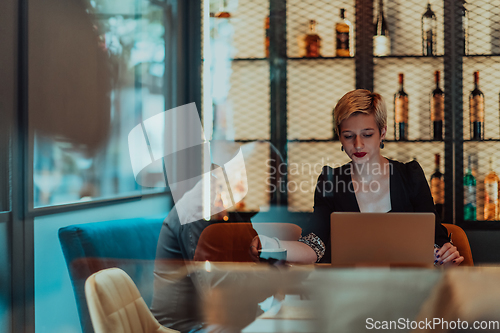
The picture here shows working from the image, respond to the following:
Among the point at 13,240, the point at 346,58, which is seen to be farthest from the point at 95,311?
the point at 346,58

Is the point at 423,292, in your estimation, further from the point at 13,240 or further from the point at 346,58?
→ the point at 346,58

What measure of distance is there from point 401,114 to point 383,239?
136cm

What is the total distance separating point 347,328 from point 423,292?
183mm

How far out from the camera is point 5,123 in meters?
1.06

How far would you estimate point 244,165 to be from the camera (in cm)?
231

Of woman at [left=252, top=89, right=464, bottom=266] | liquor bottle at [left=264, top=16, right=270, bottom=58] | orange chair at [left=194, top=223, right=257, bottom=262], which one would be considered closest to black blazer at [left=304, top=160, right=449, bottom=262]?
woman at [left=252, top=89, right=464, bottom=266]

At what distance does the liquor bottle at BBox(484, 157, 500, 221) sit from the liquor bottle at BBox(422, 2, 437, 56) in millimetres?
637

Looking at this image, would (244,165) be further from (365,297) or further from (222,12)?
(365,297)

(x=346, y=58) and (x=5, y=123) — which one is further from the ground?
(x=346, y=58)

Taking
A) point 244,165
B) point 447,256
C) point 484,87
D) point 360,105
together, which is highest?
point 484,87

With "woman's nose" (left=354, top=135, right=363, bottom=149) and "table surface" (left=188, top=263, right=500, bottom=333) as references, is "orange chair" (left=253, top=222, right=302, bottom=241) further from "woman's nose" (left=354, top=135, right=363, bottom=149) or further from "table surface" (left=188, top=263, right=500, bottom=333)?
"table surface" (left=188, top=263, right=500, bottom=333)

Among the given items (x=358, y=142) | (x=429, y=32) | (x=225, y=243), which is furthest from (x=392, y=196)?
(x=429, y=32)

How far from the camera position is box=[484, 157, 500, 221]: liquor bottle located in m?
2.00

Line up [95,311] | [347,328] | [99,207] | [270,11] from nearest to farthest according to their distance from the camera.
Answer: [347,328] < [95,311] < [99,207] < [270,11]
